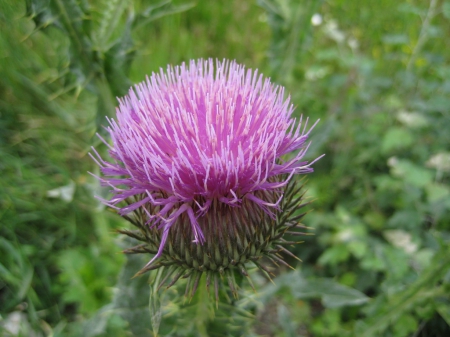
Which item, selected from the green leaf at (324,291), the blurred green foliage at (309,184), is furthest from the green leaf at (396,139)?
the green leaf at (324,291)

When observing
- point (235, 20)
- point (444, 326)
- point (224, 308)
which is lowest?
point (224, 308)

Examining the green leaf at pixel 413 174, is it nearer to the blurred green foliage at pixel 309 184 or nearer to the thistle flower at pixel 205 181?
the blurred green foliage at pixel 309 184

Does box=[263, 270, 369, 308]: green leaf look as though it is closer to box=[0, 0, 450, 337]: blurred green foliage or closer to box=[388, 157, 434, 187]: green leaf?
box=[0, 0, 450, 337]: blurred green foliage

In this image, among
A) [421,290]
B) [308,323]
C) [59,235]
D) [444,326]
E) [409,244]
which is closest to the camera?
[421,290]

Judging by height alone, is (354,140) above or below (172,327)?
above

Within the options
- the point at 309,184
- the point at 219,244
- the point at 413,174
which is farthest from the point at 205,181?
the point at 309,184

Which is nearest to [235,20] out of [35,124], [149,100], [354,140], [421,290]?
[354,140]

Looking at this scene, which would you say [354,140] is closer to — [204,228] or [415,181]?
[415,181]

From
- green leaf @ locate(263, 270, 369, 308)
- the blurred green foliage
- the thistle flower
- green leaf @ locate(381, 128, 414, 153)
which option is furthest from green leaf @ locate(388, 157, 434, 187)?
the thistle flower
